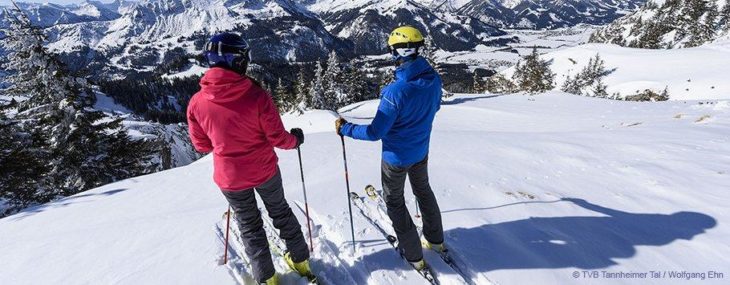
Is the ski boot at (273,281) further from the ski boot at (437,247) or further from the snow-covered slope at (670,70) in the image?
the snow-covered slope at (670,70)

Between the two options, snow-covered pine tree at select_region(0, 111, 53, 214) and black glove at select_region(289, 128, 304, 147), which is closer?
black glove at select_region(289, 128, 304, 147)

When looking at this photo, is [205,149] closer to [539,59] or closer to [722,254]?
[722,254]

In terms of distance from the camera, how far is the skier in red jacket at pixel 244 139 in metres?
3.42

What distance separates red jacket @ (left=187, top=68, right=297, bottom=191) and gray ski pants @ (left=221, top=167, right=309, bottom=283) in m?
0.14

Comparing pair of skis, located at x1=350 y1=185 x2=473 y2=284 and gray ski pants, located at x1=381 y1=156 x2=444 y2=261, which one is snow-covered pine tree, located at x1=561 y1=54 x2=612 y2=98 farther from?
gray ski pants, located at x1=381 y1=156 x2=444 y2=261

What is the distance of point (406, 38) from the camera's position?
379 cm

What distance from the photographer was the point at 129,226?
6387mm

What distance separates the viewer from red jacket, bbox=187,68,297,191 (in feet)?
11.3

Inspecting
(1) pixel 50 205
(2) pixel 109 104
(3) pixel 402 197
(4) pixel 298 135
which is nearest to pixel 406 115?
(3) pixel 402 197

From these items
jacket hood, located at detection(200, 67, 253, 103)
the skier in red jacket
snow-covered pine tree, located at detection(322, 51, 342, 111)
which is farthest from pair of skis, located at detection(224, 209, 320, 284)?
snow-covered pine tree, located at detection(322, 51, 342, 111)

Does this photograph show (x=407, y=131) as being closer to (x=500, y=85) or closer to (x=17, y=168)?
(x=17, y=168)

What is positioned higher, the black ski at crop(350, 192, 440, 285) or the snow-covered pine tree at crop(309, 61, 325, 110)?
the black ski at crop(350, 192, 440, 285)

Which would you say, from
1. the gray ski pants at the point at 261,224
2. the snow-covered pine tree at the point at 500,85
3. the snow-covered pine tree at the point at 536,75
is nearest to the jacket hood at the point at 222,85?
the gray ski pants at the point at 261,224

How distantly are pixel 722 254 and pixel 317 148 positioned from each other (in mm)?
9635
